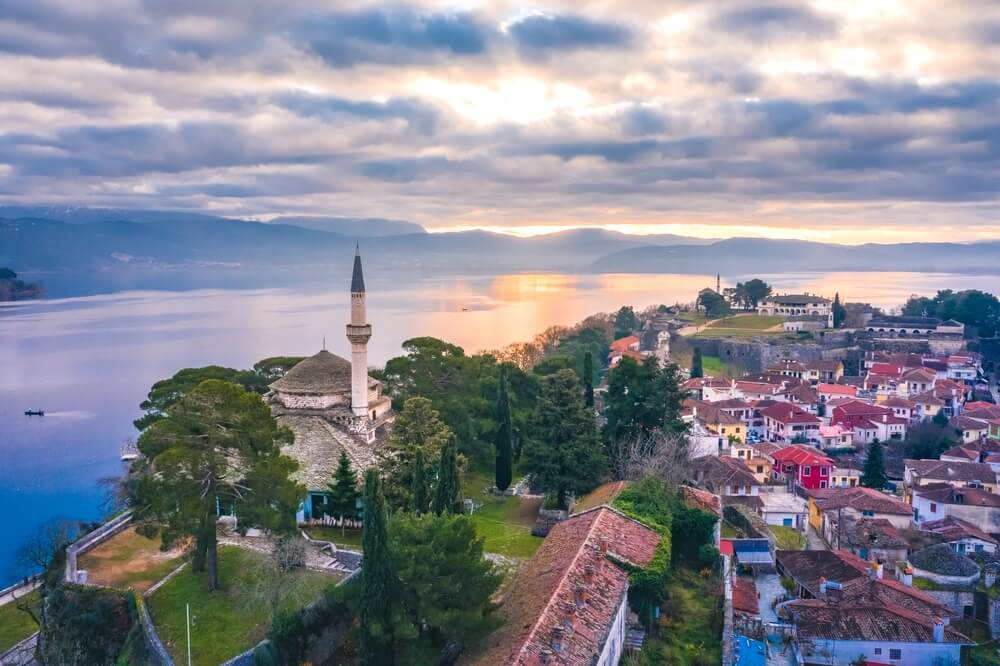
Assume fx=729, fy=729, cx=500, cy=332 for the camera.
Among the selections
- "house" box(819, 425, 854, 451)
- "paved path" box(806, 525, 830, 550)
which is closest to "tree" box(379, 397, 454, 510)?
"paved path" box(806, 525, 830, 550)

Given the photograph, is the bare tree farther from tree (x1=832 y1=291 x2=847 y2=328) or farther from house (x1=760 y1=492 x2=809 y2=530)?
tree (x1=832 y1=291 x2=847 y2=328)

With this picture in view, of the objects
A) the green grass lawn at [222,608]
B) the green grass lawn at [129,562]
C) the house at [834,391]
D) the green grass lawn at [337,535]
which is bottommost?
the house at [834,391]

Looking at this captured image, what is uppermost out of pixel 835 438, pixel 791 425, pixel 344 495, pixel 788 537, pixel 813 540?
pixel 344 495

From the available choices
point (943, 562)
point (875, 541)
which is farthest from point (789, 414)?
point (943, 562)

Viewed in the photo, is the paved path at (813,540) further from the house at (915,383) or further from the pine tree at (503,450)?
the house at (915,383)

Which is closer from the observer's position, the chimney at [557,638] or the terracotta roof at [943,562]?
the chimney at [557,638]

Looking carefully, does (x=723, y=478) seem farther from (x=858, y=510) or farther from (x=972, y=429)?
(x=972, y=429)

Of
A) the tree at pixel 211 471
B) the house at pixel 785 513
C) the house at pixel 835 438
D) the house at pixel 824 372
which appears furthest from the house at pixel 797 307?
the tree at pixel 211 471
